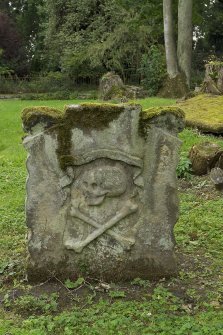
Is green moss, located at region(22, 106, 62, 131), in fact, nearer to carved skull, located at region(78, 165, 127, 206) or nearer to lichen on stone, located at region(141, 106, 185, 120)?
carved skull, located at region(78, 165, 127, 206)

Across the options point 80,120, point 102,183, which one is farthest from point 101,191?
point 80,120

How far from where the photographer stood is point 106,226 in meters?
5.23

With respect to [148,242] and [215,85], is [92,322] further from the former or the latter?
[215,85]

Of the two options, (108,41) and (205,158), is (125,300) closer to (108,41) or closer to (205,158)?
(205,158)

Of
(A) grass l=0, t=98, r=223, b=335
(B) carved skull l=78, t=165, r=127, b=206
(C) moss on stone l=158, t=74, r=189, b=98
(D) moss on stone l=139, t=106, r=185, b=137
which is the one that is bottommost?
(C) moss on stone l=158, t=74, r=189, b=98

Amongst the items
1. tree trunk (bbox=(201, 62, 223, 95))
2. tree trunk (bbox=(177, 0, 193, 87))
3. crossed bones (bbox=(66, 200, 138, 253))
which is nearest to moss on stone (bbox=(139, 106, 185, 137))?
crossed bones (bbox=(66, 200, 138, 253))

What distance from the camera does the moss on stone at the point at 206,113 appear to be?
41.1 ft

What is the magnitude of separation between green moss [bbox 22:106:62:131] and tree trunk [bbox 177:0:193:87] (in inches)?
795

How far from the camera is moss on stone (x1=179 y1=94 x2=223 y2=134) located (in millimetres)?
12516

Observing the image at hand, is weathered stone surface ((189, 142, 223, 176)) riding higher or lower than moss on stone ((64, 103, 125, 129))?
lower

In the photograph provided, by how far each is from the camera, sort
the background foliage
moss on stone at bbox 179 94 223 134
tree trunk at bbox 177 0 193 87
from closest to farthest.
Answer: moss on stone at bbox 179 94 223 134
tree trunk at bbox 177 0 193 87
the background foliage

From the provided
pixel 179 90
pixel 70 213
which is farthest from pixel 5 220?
pixel 179 90

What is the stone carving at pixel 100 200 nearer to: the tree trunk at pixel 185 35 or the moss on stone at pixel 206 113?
the moss on stone at pixel 206 113

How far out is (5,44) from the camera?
41.8 metres
